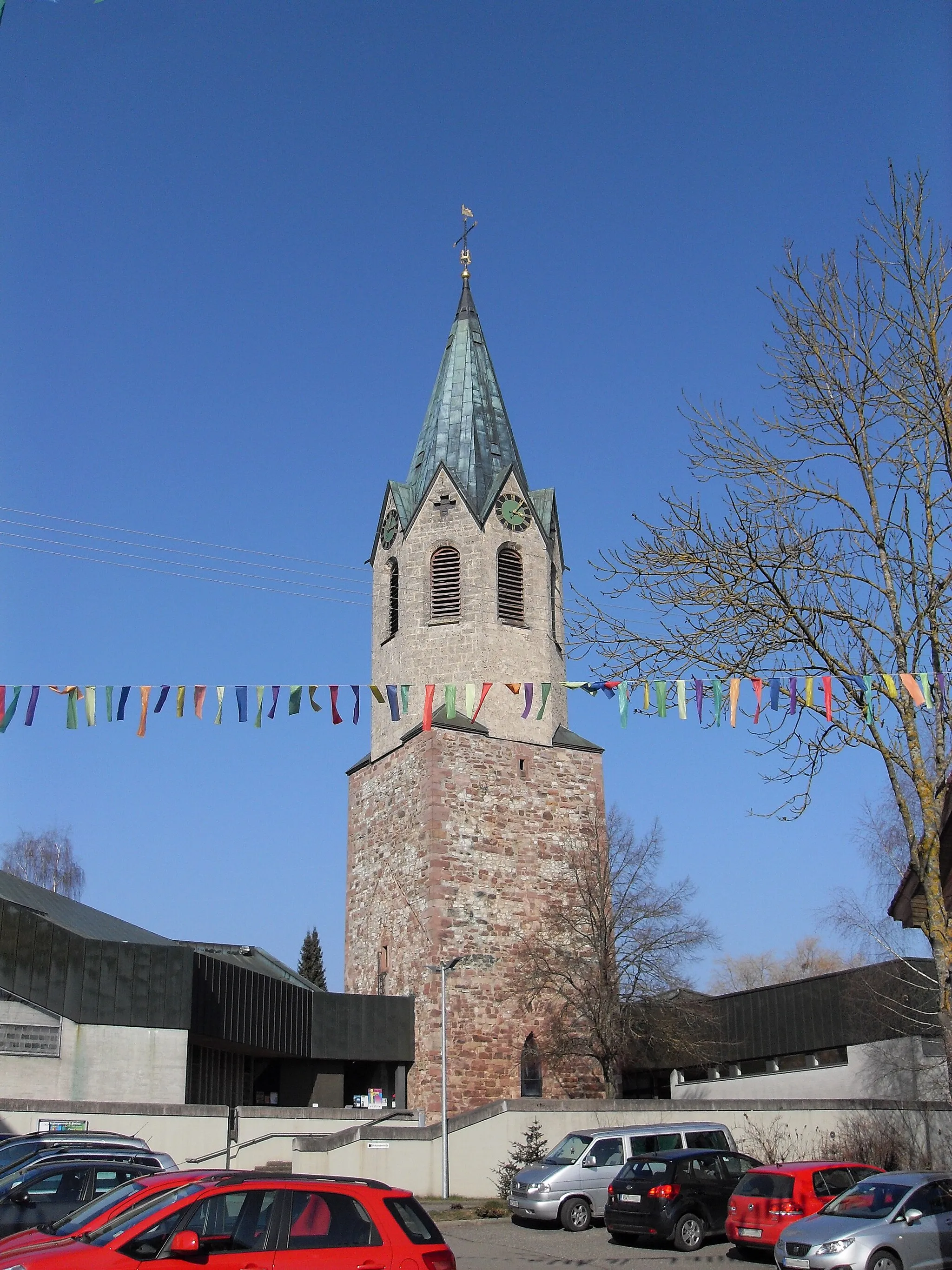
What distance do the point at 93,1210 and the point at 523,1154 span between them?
609 inches

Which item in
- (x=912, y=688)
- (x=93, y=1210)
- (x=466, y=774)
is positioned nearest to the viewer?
(x=93, y=1210)

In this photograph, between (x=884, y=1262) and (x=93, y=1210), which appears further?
(x=884, y=1262)

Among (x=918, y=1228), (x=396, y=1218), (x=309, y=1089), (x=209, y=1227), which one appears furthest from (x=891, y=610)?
(x=309, y=1089)

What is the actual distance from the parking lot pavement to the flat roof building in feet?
31.7

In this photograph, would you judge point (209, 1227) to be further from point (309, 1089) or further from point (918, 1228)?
point (309, 1089)

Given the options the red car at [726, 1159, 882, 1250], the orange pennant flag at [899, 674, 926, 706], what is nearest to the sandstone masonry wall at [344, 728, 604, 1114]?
the red car at [726, 1159, 882, 1250]

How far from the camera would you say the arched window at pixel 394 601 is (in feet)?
122

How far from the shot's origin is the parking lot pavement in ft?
50.4

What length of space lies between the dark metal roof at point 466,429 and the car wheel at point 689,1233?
23139mm

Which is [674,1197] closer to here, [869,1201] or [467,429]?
[869,1201]

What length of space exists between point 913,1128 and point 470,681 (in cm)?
1552

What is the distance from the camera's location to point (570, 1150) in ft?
66.8

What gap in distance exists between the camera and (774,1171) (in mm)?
16516

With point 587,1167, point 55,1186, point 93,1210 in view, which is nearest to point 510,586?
point 587,1167
